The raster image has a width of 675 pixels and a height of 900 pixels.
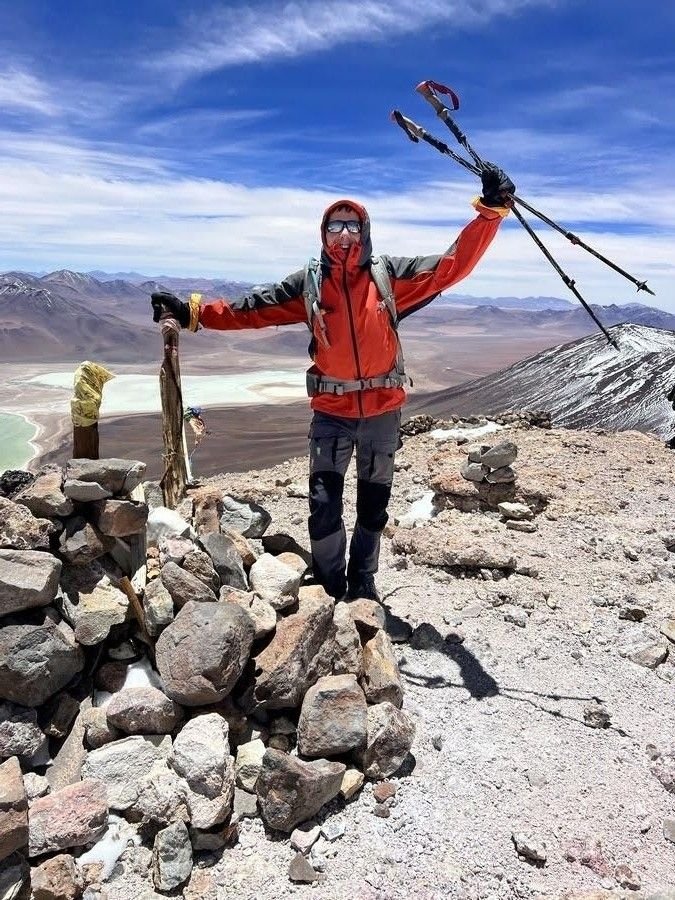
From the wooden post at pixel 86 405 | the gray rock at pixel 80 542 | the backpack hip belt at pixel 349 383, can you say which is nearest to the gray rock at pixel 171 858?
the gray rock at pixel 80 542

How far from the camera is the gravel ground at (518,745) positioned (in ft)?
8.09

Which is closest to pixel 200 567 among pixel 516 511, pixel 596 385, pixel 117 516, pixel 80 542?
pixel 117 516

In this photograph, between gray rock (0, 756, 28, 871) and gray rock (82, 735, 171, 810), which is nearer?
gray rock (0, 756, 28, 871)

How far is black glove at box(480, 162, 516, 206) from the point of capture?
3.21 meters

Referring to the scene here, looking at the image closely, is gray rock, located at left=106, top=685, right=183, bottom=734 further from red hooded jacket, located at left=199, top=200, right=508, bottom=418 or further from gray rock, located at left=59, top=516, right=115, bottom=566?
red hooded jacket, located at left=199, top=200, right=508, bottom=418

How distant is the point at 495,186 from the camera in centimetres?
322

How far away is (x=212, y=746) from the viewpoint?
2635 mm

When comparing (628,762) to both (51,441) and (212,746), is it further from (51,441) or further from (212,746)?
(51,441)

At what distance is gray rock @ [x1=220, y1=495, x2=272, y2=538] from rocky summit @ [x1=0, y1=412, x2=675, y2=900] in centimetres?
25

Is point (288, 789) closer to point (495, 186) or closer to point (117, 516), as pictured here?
point (117, 516)

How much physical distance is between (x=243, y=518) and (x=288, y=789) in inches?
77.7

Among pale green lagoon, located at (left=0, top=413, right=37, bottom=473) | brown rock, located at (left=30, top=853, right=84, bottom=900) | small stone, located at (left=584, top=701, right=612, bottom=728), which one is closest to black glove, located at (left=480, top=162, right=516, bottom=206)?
small stone, located at (left=584, top=701, right=612, bottom=728)

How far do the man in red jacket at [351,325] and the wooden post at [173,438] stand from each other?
0.35 metres

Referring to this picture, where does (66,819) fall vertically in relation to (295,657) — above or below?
below
